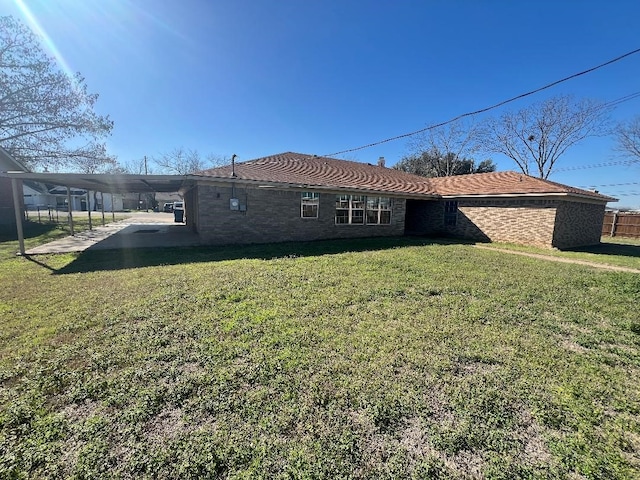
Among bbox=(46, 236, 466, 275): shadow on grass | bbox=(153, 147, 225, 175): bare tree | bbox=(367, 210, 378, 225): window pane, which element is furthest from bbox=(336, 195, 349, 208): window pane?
bbox=(153, 147, 225, 175): bare tree

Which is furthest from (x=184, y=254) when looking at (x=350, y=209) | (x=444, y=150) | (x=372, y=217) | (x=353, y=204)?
(x=444, y=150)

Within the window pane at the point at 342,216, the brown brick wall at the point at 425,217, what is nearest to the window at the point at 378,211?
the window pane at the point at 342,216

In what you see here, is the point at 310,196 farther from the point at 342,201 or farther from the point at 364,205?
the point at 364,205

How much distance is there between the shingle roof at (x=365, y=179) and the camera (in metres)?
12.1

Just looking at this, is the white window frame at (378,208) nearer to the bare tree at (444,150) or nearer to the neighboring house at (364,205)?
the neighboring house at (364,205)

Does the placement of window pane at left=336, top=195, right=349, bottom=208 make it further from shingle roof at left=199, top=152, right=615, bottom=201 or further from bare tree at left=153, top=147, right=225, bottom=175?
bare tree at left=153, top=147, right=225, bottom=175

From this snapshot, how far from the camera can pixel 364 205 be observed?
1469cm

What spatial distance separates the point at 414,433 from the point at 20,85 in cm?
2673

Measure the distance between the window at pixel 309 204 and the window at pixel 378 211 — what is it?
3267 mm

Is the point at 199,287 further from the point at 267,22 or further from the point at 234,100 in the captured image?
the point at 234,100

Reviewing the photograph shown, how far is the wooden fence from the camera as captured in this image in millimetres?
18328

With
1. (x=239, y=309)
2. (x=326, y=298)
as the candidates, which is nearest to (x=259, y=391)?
(x=239, y=309)

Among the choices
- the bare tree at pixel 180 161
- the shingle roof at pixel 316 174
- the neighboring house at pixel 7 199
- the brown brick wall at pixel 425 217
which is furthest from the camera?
the bare tree at pixel 180 161

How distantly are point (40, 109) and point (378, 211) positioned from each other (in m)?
22.2
